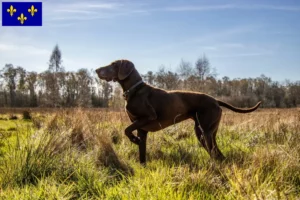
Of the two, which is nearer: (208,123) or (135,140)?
(135,140)

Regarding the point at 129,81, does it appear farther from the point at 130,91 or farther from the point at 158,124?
the point at 158,124

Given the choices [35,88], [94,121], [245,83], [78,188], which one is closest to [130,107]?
[78,188]

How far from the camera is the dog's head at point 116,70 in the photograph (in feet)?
17.4

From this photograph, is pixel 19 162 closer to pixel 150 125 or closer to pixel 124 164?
pixel 124 164

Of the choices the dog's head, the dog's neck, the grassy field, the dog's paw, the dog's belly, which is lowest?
the grassy field

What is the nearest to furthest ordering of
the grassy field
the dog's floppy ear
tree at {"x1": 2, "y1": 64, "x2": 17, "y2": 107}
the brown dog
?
the grassy field < the brown dog < the dog's floppy ear < tree at {"x1": 2, "y1": 64, "x2": 17, "y2": 107}

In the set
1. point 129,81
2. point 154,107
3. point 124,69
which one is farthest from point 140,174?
point 124,69

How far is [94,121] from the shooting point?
7980mm

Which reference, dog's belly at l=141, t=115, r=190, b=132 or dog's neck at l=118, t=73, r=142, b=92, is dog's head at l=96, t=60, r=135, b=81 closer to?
dog's neck at l=118, t=73, r=142, b=92

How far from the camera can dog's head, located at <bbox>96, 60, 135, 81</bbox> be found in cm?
530

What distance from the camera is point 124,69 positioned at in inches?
209

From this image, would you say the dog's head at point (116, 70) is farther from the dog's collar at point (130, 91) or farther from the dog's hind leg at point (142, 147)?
the dog's hind leg at point (142, 147)

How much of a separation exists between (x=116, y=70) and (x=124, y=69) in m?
0.15

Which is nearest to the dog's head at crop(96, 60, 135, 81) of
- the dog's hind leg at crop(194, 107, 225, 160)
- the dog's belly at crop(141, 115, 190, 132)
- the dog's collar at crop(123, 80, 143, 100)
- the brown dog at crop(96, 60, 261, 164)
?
the brown dog at crop(96, 60, 261, 164)
